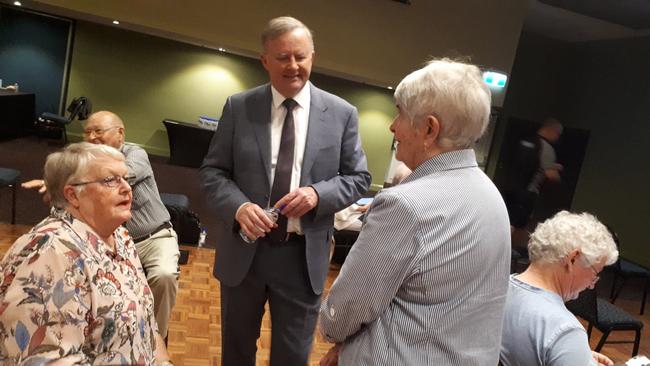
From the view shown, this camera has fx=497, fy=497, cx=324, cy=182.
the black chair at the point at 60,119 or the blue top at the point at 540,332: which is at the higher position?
the blue top at the point at 540,332

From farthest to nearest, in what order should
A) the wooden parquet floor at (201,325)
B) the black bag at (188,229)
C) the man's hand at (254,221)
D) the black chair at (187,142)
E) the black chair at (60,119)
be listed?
the black chair at (187,142) → the black chair at (60,119) → the black bag at (188,229) → the wooden parquet floor at (201,325) → the man's hand at (254,221)

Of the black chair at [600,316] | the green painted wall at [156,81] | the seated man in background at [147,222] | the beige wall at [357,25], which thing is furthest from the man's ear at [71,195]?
the green painted wall at [156,81]

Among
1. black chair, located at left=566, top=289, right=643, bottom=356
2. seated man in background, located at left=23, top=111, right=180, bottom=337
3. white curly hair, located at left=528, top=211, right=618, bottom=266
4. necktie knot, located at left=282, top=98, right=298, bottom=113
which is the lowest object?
black chair, located at left=566, top=289, right=643, bottom=356

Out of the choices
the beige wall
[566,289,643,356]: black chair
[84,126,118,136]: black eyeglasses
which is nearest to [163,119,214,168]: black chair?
the beige wall

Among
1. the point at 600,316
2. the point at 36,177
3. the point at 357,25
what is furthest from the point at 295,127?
the point at 36,177

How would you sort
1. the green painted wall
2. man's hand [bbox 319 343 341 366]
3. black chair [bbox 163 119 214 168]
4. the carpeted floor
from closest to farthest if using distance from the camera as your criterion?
man's hand [bbox 319 343 341 366], the carpeted floor, black chair [bbox 163 119 214 168], the green painted wall

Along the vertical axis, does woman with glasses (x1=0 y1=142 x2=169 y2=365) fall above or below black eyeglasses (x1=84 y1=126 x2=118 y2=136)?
below

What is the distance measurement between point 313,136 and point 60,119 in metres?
8.26

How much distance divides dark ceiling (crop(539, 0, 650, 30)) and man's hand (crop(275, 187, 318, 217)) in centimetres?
675

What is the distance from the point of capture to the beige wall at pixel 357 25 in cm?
561

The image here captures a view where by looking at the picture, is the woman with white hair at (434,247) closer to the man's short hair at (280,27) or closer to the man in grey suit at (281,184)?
the man in grey suit at (281,184)

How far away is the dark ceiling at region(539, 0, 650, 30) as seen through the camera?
667cm

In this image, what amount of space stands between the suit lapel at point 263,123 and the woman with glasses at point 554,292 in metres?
0.94

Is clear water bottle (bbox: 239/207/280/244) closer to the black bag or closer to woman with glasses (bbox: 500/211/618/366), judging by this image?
woman with glasses (bbox: 500/211/618/366)
